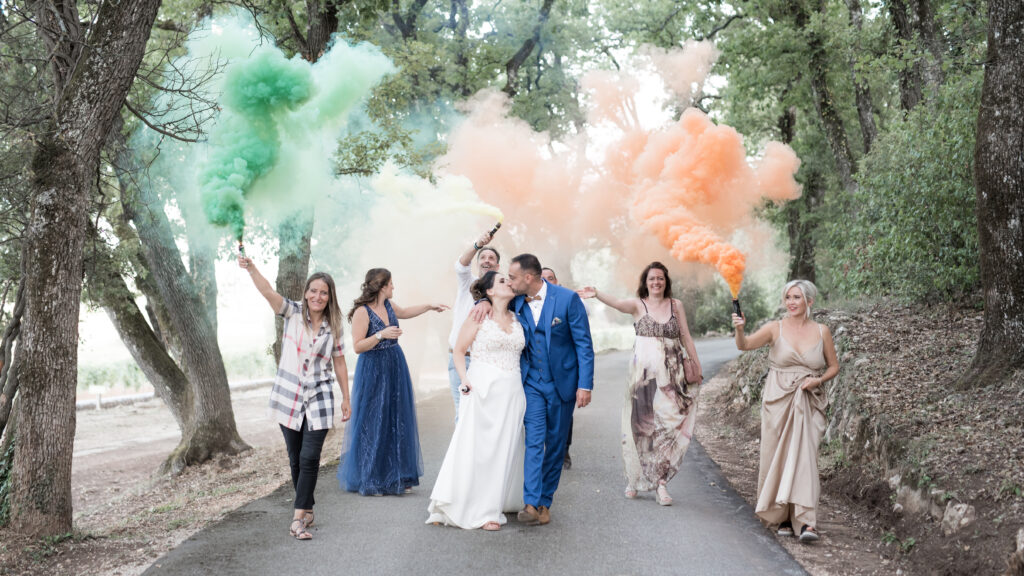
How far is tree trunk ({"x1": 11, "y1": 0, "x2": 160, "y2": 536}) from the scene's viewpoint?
6.68 meters

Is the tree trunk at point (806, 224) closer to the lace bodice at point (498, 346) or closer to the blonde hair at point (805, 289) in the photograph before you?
the blonde hair at point (805, 289)

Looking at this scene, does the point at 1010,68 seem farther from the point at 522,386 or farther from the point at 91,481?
the point at 91,481

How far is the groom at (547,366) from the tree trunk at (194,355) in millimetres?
9171

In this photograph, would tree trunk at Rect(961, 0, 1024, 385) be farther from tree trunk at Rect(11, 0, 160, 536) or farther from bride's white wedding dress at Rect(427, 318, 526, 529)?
tree trunk at Rect(11, 0, 160, 536)

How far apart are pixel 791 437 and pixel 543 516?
2.15 meters

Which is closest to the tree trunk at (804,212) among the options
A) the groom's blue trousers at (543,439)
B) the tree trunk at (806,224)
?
the tree trunk at (806,224)

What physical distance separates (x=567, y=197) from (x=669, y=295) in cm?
1346

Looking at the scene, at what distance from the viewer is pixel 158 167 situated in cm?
1459

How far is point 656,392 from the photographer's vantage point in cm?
791

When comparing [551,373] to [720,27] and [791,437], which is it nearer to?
[791,437]

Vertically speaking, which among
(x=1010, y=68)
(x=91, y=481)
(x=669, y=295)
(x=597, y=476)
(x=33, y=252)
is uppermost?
(x=1010, y=68)

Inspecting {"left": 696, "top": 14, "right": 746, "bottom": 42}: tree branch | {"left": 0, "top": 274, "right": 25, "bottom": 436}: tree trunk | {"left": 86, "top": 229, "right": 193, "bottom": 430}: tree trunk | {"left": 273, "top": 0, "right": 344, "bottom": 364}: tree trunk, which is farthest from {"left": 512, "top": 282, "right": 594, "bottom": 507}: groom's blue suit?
{"left": 696, "top": 14, "right": 746, "bottom": 42}: tree branch

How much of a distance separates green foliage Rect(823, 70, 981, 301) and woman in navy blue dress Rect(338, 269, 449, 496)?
7.72 metres

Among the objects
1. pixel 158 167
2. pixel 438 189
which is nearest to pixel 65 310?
pixel 438 189
